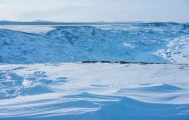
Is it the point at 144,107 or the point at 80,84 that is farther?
the point at 80,84

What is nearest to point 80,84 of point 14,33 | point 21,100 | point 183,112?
point 21,100

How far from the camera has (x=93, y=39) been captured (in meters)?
31.0

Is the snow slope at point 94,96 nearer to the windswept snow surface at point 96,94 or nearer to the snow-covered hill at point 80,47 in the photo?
the windswept snow surface at point 96,94

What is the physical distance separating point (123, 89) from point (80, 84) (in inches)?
42.9

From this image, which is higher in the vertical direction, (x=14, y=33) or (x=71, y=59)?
(x=14, y=33)

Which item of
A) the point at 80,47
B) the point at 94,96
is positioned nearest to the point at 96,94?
the point at 94,96

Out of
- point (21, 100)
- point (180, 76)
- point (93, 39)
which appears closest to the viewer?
point (21, 100)

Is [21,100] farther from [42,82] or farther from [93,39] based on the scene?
[93,39]

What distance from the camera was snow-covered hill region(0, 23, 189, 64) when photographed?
62.8 ft

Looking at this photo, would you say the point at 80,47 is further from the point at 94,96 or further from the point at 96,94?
the point at 94,96

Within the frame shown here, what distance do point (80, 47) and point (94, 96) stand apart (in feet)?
72.0

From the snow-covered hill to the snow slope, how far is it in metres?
11.2

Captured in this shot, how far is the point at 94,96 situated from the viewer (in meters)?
4.57

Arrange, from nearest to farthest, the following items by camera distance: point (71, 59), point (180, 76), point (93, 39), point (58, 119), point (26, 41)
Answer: point (58, 119) → point (180, 76) → point (71, 59) → point (26, 41) → point (93, 39)
